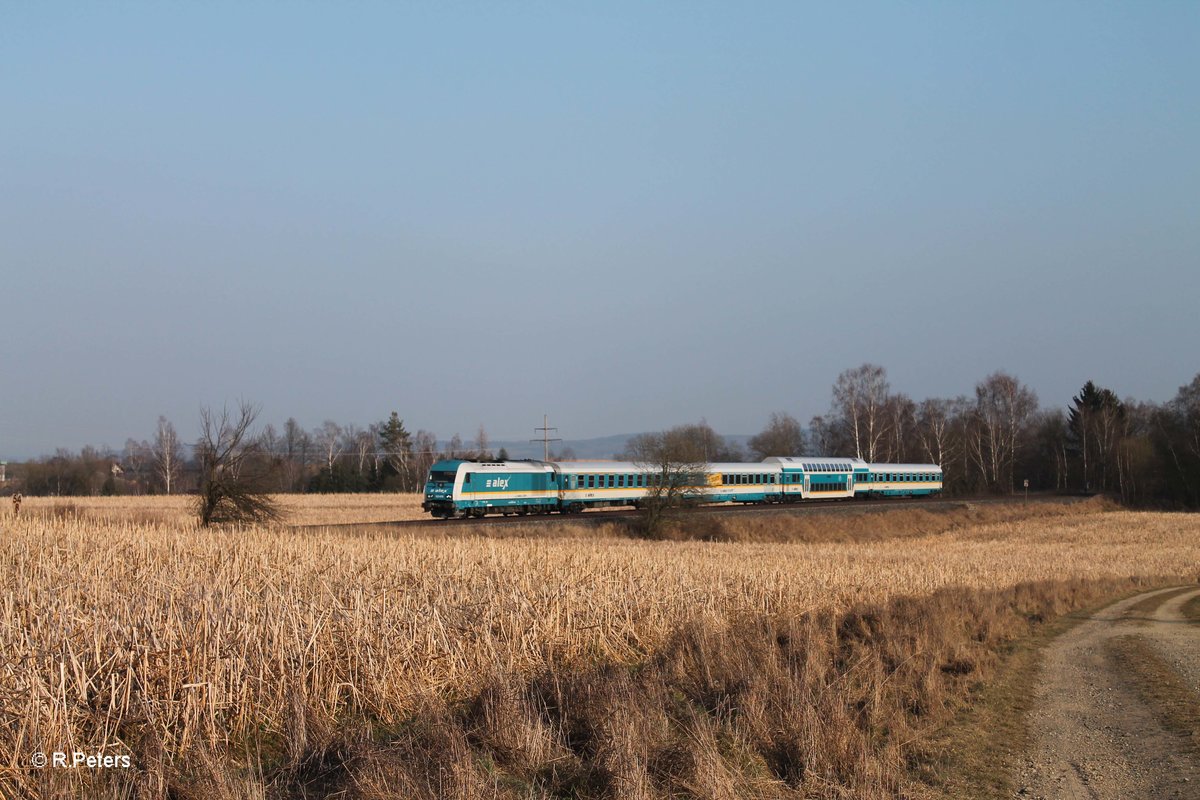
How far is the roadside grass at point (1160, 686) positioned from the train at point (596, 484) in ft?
95.5

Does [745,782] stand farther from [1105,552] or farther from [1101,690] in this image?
[1105,552]

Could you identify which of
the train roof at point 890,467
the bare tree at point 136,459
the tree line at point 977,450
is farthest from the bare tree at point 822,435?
the bare tree at point 136,459

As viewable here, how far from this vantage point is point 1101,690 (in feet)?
39.2

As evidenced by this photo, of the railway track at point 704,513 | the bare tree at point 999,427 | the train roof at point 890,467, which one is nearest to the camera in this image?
the railway track at point 704,513

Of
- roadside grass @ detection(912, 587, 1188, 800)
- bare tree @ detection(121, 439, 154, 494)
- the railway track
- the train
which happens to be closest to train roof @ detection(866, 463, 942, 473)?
the train

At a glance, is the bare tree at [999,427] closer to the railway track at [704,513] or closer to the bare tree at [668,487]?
the railway track at [704,513]

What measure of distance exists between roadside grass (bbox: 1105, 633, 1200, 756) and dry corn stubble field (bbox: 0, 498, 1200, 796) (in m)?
4.39

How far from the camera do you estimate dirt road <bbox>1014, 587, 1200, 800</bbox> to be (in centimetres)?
795

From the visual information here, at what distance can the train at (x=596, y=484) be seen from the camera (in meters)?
45.5

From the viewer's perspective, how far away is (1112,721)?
10.2 metres

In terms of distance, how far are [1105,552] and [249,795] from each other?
45575mm

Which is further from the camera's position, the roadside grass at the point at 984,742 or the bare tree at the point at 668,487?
the bare tree at the point at 668,487

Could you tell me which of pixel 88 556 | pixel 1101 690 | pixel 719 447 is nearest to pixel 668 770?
pixel 1101 690

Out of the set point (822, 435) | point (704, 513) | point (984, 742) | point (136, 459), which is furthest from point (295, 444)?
point (984, 742)
